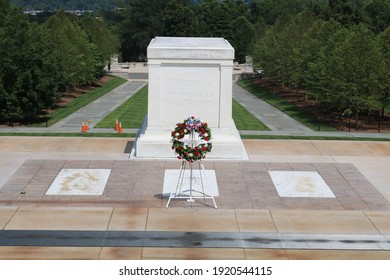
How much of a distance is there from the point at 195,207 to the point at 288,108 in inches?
1238

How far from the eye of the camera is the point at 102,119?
45.0 meters

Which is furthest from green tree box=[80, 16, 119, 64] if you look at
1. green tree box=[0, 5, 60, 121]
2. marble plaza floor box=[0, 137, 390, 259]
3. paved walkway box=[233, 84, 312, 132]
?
marble plaza floor box=[0, 137, 390, 259]

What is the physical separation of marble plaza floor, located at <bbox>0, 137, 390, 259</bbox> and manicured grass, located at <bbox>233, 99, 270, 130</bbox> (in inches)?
347

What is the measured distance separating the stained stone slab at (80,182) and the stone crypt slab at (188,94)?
313 centimetres

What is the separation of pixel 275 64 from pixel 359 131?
26.4 metres

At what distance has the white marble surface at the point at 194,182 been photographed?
24.9m

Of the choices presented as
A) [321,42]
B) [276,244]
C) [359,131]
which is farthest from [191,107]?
[321,42]

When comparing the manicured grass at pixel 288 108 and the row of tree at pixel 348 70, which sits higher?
the row of tree at pixel 348 70

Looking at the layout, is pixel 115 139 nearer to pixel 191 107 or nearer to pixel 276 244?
pixel 191 107

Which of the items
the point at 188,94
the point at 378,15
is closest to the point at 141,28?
the point at 378,15

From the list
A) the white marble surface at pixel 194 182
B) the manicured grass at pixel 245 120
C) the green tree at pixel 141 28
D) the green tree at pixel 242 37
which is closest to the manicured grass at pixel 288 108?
the manicured grass at pixel 245 120

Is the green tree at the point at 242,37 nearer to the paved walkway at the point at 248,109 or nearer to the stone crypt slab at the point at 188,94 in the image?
the paved walkway at the point at 248,109

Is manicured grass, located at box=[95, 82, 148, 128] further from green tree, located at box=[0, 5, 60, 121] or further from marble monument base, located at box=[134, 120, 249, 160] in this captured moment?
marble monument base, located at box=[134, 120, 249, 160]

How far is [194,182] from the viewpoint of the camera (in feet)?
84.9
